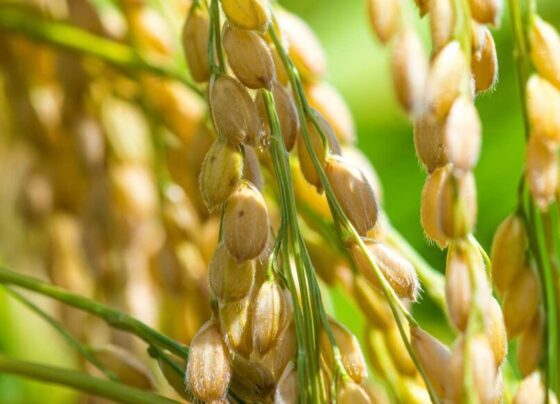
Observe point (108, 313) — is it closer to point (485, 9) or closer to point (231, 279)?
point (231, 279)

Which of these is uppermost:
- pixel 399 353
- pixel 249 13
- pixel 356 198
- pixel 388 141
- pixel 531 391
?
pixel 249 13

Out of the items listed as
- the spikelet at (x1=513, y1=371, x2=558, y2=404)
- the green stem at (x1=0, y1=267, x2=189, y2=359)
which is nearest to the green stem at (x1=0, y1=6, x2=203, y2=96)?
the green stem at (x1=0, y1=267, x2=189, y2=359)

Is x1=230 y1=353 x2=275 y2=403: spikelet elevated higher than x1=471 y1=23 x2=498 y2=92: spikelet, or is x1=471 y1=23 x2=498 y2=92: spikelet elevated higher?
x1=471 y1=23 x2=498 y2=92: spikelet

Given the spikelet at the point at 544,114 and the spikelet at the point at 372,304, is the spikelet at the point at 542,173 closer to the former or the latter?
the spikelet at the point at 544,114

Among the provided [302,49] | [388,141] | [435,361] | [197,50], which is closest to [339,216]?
[435,361]

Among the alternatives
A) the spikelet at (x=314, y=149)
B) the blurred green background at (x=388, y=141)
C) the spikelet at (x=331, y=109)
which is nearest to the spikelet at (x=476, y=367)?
the spikelet at (x=314, y=149)

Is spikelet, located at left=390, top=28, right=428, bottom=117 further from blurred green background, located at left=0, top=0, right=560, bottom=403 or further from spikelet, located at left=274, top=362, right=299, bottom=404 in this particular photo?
blurred green background, located at left=0, top=0, right=560, bottom=403
